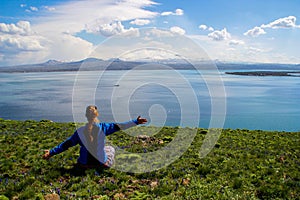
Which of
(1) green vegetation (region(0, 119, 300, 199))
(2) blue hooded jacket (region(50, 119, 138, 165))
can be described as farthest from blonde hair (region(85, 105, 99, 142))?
(1) green vegetation (region(0, 119, 300, 199))

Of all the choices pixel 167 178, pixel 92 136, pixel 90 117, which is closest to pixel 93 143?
pixel 92 136

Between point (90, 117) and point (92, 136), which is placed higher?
point (90, 117)

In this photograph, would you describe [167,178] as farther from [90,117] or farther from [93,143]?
[90,117]

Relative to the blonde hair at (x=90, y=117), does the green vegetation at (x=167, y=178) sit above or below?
below

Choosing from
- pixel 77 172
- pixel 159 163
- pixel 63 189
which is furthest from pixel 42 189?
pixel 159 163

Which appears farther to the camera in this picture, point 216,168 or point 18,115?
point 18,115

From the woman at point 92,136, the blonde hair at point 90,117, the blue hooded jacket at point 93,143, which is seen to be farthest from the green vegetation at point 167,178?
the blonde hair at point 90,117

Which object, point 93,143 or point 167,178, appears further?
point 93,143

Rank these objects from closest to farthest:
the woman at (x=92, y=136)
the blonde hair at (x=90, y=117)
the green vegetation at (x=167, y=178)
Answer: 1. the green vegetation at (x=167, y=178)
2. the blonde hair at (x=90, y=117)
3. the woman at (x=92, y=136)

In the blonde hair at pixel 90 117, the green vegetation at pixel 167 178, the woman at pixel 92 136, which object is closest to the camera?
the green vegetation at pixel 167 178

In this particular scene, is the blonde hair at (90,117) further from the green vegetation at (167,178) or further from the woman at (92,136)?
the green vegetation at (167,178)

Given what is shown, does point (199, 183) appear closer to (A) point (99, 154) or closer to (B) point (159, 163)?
(B) point (159, 163)

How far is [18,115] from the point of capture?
203ft

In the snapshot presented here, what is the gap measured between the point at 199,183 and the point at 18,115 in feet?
202
